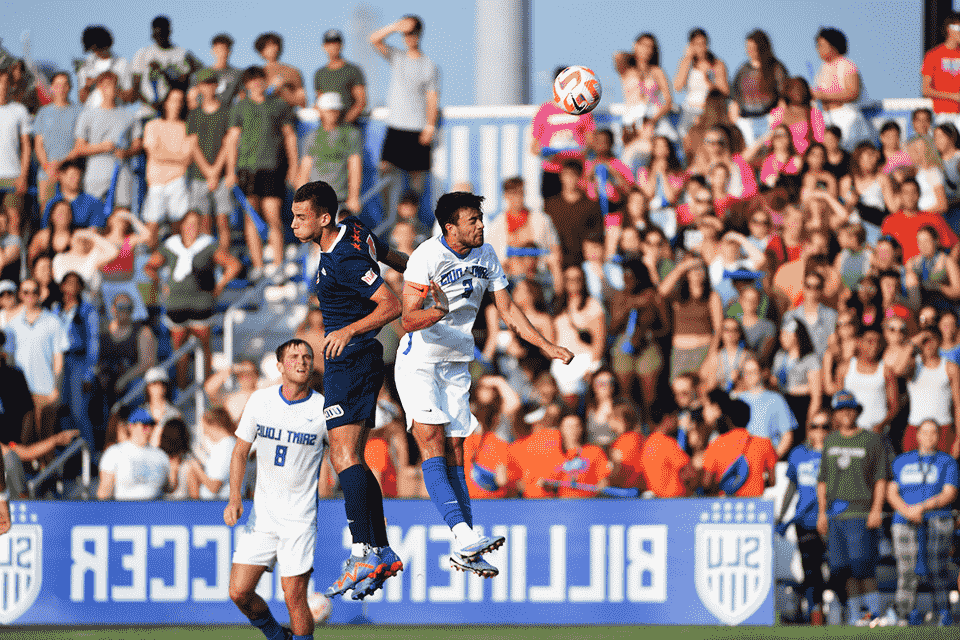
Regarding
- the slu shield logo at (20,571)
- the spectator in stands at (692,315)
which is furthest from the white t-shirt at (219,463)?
the spectator in stands at (692,315)

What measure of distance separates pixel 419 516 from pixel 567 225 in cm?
385

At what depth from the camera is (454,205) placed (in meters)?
8.85

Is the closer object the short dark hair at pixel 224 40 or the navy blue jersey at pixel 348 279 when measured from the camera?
the navy blue jersey at pixel 348 279

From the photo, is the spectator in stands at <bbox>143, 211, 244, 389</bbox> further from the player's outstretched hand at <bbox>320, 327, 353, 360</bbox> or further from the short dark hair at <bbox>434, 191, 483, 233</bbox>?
the player's outstretched hand at <bbox>320, 327, 353, 360</bbox>

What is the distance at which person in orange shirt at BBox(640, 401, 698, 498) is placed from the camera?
1317 cm

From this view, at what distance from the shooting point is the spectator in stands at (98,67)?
17.1 meters

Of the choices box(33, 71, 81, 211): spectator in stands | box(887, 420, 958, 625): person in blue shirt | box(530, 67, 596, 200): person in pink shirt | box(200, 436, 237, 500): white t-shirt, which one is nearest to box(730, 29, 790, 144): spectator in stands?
box(530, 67, 596, 200): person in pink shirt

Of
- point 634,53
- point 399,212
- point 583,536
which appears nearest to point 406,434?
point 583,536

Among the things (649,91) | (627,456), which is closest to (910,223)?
(649,91)

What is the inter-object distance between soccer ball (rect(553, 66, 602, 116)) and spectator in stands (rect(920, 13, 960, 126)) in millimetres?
7737

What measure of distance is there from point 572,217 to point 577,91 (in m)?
5.17

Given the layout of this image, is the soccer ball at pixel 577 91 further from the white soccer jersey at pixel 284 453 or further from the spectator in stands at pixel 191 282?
the spectator in stands at pixel 191 282

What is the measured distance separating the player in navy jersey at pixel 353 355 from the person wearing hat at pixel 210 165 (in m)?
7.38

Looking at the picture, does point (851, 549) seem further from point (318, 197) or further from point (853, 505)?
point (318, 197)
